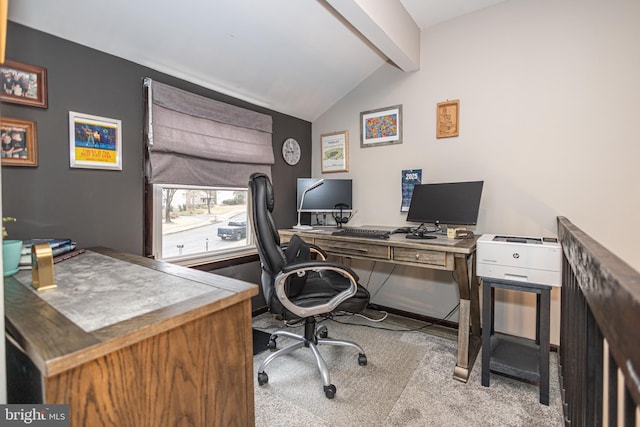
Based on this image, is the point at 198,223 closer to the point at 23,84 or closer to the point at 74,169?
the point at 74,169

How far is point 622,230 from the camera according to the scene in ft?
6.13

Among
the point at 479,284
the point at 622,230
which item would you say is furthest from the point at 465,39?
the point at 479,284

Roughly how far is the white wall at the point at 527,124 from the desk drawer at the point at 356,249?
72 centimetres


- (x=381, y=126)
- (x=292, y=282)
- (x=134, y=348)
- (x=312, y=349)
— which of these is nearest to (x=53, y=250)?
(x=134, y=348)

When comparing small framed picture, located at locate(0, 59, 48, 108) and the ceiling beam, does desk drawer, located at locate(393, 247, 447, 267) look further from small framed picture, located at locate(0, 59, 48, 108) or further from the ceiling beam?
small framed picture, located at locate(0, 59, 48, 108)

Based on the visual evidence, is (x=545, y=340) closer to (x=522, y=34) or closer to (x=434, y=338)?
(x=434, y=338)

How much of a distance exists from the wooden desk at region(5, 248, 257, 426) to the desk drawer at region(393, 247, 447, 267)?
129 centimetres

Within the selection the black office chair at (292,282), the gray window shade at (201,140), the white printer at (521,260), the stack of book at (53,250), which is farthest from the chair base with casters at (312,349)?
the gray window shade at (201,140)

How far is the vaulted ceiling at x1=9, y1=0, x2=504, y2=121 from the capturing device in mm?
1685

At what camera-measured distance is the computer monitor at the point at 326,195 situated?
2932mm

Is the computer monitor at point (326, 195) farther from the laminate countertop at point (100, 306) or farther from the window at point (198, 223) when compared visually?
the laminate countertop at point (100, 306)

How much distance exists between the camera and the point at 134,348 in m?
0.75

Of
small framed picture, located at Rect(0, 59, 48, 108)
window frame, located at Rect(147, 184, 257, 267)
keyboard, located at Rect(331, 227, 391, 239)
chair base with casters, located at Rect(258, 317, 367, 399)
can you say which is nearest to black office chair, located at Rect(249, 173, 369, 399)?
chair base with casters, located at Rect(258, 317, 367, 399)

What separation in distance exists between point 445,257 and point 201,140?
77.9 inches
